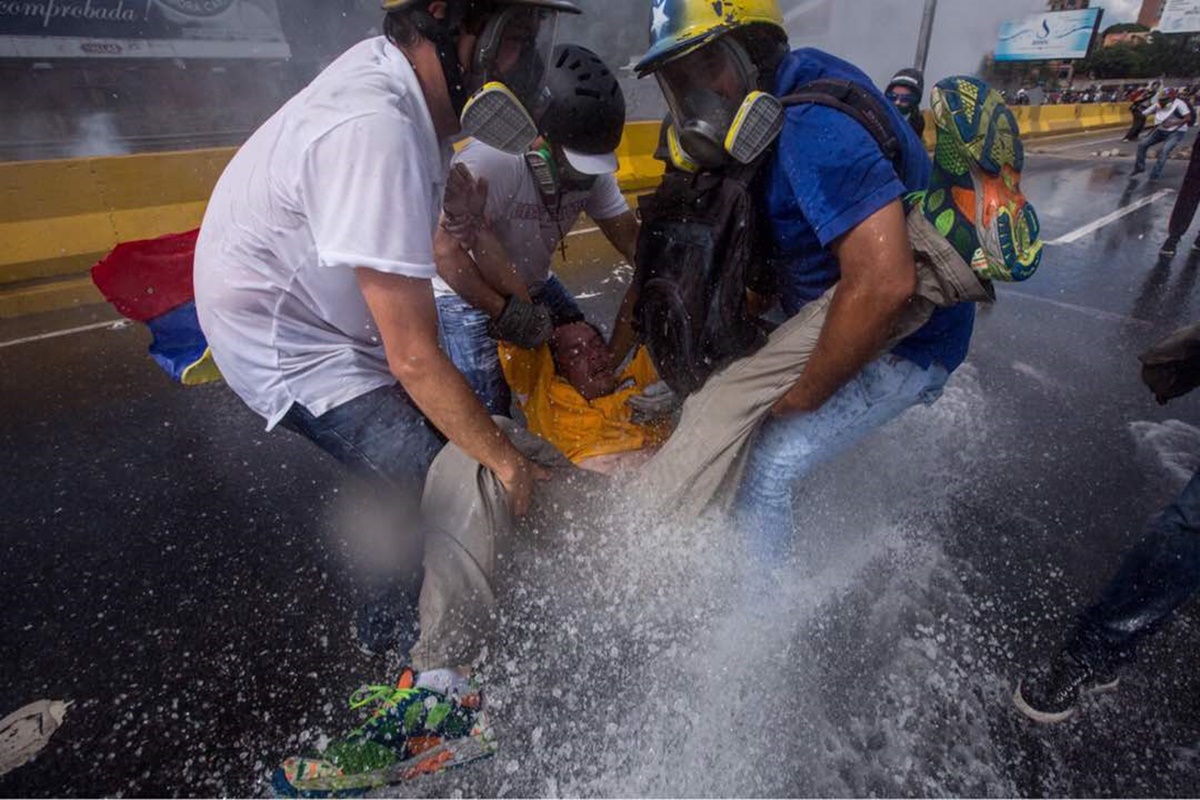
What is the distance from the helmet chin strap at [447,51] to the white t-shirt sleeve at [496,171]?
31.5 inches

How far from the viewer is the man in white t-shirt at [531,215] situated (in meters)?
2.20

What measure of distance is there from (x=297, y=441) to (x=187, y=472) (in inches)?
20.1

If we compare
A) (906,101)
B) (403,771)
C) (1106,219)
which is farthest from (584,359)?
(1106,219)

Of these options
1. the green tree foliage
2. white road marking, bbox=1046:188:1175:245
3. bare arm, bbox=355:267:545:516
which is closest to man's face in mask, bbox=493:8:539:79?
bare arm, bbox=355:267:545:516

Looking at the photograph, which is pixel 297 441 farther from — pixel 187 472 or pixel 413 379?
pixel 413 379

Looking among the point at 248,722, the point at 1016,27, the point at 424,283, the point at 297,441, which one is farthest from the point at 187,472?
the point at 1016,27

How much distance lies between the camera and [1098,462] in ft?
10.0

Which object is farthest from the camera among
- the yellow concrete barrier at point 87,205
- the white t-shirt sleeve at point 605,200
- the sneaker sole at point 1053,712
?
the yellow concrete barrier at point 87,205

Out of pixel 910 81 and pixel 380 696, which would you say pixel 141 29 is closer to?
pixel 910 81

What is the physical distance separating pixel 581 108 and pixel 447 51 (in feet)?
2.81

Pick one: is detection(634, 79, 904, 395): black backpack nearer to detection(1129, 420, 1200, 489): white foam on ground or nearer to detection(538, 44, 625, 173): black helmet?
detection(538, 44, 625, 173): black helmet

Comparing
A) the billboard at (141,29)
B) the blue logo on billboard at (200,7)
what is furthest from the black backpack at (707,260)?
the blue logo on billboard at (200,7)

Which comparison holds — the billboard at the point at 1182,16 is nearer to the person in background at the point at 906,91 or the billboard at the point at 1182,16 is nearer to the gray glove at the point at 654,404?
the person in background at the point at 906,91

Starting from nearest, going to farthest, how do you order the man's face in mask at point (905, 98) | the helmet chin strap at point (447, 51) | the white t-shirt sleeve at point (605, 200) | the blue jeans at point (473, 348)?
the helmet chin strap at point (447, 51) → the blue jeans at point (473, 348) → the white t-shirt sleeve at point (605, 200) → the man's face in mask at point (905, 98)
